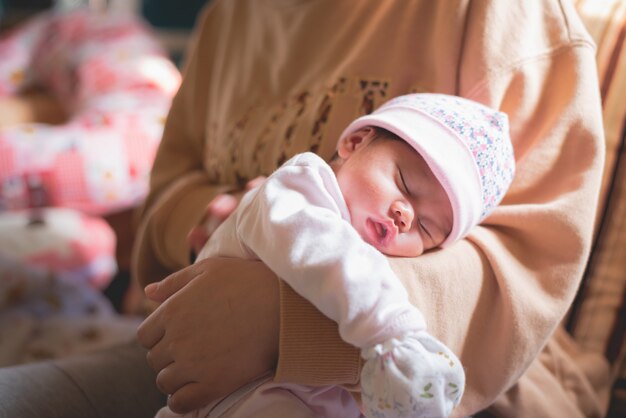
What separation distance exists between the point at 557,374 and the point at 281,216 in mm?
572

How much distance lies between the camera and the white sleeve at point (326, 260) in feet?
1.94

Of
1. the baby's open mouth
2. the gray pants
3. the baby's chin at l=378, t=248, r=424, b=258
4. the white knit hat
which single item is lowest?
the gray pants

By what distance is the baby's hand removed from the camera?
935 millimetres

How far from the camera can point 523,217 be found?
31.3 inches

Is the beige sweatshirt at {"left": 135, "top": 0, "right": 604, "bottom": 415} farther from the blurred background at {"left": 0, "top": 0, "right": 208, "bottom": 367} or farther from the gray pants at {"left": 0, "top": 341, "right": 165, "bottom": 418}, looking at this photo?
the blurred background at {"left": 0, "top": 0, "right": 208, "bottom": 367}

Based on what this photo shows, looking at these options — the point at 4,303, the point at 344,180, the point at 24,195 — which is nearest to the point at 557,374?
the point at 344,180

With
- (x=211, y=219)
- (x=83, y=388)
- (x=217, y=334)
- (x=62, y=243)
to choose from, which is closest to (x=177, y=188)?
(x=211, y=219)

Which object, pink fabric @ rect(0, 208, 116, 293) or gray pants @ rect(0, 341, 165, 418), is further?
pink fabric @ rect(0, 208, 116, 293)

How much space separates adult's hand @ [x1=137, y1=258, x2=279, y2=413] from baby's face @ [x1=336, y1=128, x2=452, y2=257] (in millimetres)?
130

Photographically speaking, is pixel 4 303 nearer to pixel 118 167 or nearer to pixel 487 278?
Answer: pixel 118 167

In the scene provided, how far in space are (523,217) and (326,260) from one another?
1.04 feet

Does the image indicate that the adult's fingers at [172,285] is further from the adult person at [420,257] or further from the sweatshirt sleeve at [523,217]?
the sweatshirt sleeve at [523,217]

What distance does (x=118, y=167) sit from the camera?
200 centimetres

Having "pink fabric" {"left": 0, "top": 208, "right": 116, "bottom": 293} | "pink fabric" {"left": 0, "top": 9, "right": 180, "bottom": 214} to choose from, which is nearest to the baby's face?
"pink fabric" {"left": 0, "top": 208, "right": 116, "bottom": 293}
